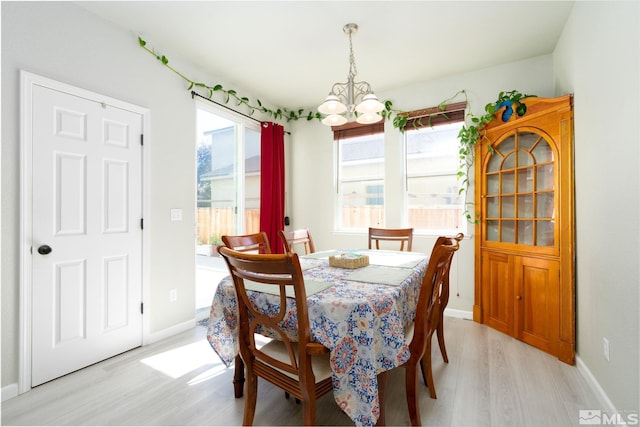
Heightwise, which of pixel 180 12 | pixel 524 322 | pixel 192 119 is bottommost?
pixel 524 322

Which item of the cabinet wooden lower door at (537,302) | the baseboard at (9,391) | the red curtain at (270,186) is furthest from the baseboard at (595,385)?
the baseboard at (9,391)

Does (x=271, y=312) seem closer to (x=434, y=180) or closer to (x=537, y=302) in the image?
(x=537, y=302)

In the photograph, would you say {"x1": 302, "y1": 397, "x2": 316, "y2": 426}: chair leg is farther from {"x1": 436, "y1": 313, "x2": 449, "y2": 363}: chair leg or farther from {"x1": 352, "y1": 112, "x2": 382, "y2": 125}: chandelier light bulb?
{"x1": 352, "y1": 112, "x2": 382, "y2": 125}: chandelier light bulb

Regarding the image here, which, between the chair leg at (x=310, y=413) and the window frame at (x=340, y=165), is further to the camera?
the window frame at (x=340, y=165)

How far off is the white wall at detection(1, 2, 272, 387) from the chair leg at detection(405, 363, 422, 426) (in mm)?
2291

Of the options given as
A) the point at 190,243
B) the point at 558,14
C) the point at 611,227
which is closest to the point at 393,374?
the point at 611,227

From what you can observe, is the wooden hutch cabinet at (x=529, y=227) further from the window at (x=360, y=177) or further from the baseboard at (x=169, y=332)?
the baseboard at (x=169, y=332)

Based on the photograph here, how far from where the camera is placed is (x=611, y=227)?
66.1 inches

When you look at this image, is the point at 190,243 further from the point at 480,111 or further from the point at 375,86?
the point at 480,111

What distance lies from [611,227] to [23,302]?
369 cm

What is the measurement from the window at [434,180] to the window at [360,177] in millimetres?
369

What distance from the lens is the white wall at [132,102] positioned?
1857 mm

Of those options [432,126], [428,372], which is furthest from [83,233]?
[432,126]

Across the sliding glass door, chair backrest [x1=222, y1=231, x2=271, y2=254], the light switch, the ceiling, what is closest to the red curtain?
the sliding glass door
